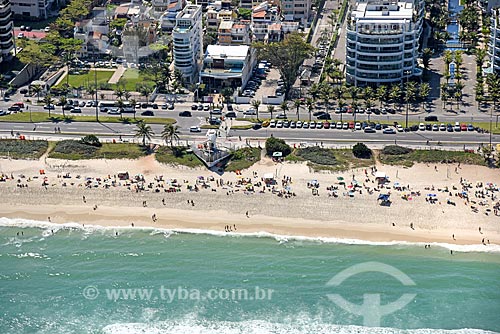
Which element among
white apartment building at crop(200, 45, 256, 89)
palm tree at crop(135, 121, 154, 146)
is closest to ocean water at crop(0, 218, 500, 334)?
palm tree at crop(135, 121, 154, 146)

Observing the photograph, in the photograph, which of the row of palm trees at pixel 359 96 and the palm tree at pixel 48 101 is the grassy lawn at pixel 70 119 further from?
the row of palm trees at pixel 359 96

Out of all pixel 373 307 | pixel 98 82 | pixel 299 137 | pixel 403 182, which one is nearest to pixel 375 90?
pixel 299 137

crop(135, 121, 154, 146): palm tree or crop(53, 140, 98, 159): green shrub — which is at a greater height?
crop(135, 121, 154, 146): palm tree

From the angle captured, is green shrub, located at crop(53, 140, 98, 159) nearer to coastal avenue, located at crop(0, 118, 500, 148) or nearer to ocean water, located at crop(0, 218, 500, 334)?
coastal avenue, located at crop(0, 118, 500, 148)

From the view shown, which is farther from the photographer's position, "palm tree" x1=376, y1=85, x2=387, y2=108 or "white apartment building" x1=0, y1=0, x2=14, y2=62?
"white apartment building" x1=0, y1=0, x2=14, y2=62

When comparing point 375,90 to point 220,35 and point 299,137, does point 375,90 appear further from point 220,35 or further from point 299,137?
point 220,35
